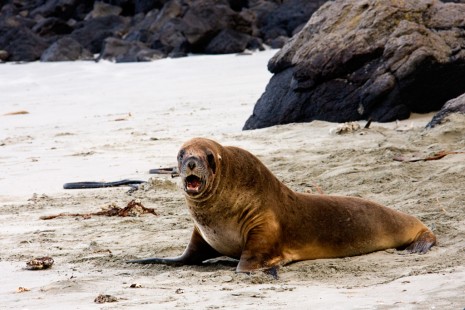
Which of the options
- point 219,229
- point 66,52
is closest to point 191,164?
point 219,229

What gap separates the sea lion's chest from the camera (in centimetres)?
522

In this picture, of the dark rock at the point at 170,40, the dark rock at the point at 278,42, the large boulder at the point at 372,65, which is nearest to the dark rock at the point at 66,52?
the dark rock at the point at 170,40

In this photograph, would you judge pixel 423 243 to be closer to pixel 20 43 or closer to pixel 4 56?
pixel 4 56

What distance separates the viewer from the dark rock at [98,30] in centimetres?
2878

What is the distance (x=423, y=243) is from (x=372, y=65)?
540 centimetres

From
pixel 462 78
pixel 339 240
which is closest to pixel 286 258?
pixel 339 240

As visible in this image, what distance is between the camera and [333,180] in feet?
25.0

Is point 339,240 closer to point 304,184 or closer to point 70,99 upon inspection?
point 304,184

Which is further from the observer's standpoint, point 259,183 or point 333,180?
point 333,180

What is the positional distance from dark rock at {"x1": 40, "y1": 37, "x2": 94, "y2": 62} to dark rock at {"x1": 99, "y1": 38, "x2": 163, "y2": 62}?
0.73m

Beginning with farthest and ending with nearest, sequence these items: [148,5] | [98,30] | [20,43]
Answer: [148,5] → [98,30] → [20,43]

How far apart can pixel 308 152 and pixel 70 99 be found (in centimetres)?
809

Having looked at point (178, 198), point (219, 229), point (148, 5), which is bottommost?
point (178, 198)

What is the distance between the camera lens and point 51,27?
3173 centimetres
